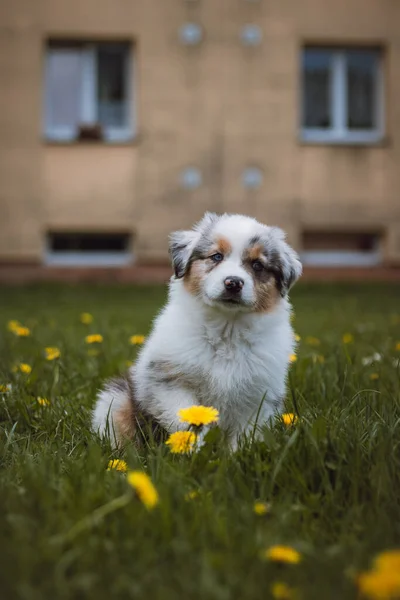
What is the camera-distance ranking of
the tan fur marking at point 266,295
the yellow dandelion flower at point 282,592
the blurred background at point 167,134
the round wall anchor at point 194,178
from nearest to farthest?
the yellow dandelion flower at point 282,592 < the tan fur marking at point 266,295 < the blurred background at point 167,134 < the round wall anchor at point 194,178

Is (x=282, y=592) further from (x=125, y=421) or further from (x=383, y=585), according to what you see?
(x=125, y=421)

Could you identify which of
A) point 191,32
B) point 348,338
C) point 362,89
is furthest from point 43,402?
point 362,89

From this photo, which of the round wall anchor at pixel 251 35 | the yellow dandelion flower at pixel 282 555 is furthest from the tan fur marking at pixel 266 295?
the round wall anchor at pixel 251 35

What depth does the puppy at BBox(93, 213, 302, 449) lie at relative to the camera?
281 centimetres

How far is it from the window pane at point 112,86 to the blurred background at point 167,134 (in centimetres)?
2

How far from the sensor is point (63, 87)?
1254 cm

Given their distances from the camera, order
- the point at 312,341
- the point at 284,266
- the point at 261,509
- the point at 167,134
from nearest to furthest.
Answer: the point at 261,509, the point at 284,266, the point at 312,341, the point at 167,134

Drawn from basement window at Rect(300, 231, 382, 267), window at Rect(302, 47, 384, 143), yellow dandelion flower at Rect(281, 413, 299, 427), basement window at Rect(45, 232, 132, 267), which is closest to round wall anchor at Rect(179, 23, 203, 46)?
window at Rect(302, 47, 384, 143)

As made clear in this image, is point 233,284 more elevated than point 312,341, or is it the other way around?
point 233,284

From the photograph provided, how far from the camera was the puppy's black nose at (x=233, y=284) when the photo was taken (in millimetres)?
2816

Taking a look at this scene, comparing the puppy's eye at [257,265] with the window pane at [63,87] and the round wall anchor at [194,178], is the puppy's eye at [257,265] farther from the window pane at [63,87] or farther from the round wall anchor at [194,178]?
the window pane at [63,87]

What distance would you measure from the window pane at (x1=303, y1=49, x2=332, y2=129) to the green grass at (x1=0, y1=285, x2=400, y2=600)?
10.3m

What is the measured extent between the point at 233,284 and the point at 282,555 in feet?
4.46

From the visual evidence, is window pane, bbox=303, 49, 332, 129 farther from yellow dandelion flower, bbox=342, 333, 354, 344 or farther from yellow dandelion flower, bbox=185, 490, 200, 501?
yellow dandelion flower, bbox=185, 490, 200, 501
